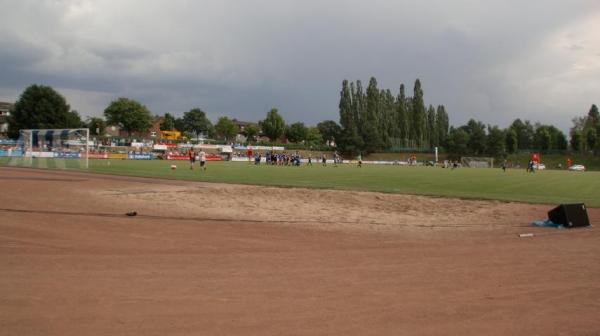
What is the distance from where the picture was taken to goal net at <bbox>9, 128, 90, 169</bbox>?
149 feet

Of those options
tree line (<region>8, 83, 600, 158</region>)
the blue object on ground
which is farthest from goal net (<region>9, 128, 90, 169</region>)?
tree line (<region>8, 83, 600, 158</region>)

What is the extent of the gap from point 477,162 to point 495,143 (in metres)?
12.5

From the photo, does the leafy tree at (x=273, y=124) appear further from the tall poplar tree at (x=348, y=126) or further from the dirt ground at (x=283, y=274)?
the dirt ground at (x=283, y=274)

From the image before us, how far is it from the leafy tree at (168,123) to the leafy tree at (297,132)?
4207cm

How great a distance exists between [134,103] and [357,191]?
12452 centimetres

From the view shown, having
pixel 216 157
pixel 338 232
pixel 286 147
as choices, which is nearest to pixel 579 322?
pixel 338 232

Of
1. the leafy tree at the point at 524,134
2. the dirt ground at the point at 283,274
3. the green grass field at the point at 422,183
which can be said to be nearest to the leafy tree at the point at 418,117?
the leafy tree at the point at 524,134

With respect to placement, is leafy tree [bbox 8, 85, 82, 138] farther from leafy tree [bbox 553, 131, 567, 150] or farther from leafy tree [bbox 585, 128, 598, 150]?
leafy tree [bbox 553, 131, 567, 150]

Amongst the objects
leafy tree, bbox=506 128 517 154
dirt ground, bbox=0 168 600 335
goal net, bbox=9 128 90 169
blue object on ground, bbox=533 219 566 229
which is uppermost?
leafy tree, bbox=506 128 517 154

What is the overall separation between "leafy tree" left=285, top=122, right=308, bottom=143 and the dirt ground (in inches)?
5814

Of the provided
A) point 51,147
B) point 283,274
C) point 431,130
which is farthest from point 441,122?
point 283,274

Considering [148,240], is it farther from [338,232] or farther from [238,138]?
[238,138]

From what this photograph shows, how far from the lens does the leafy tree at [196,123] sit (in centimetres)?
16538

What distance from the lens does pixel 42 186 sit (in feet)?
71.4
